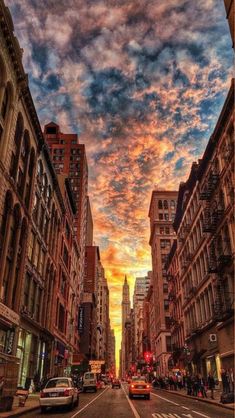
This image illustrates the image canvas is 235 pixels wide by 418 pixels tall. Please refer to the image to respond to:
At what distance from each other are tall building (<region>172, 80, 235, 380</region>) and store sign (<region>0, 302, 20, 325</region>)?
18.2 meters

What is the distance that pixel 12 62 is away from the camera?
30.2 m

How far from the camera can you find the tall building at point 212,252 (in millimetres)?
31984

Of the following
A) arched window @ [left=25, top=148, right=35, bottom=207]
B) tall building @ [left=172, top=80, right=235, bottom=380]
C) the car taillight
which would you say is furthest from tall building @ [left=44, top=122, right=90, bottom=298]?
the car taillight

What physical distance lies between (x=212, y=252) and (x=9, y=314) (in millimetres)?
20969

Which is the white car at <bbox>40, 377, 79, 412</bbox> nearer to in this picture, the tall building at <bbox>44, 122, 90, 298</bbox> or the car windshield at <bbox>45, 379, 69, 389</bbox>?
the car windshield at <bbox>45, 379, 69, 389</bbox>

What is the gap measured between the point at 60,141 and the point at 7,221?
3951 inches

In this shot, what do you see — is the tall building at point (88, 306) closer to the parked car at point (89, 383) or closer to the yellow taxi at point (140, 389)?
the parked car at point (89, 383)

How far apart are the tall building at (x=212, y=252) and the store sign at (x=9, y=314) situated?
18.2 meters

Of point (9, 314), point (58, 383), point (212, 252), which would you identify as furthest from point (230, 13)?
point (9, 314)

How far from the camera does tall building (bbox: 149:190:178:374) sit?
298 feet

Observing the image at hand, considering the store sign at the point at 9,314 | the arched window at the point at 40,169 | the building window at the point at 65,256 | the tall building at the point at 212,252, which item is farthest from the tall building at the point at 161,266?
the store sign at the point at 9,314

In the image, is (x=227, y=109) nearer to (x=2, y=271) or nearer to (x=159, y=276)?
(x=2, y=271)

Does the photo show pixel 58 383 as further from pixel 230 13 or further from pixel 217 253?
pixel 230 13

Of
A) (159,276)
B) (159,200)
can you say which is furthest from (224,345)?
(159,200)
